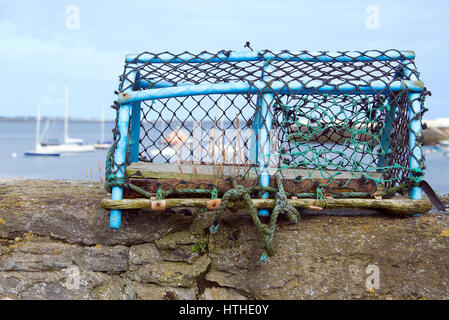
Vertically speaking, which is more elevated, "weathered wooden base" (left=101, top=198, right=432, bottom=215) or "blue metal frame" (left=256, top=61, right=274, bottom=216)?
"blue metal frame" (left=256, top=61, right=274, bottom=216)

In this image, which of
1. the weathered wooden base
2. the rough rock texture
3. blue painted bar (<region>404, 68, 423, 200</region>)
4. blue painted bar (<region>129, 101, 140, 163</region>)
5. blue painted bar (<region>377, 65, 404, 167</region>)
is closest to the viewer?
the rough rock texture

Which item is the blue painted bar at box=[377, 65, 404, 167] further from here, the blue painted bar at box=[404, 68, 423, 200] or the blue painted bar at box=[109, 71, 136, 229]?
the blue painted bar at box=[109, 71, 136, 229]

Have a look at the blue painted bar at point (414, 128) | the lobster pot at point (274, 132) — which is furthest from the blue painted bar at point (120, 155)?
the blue painted bar at point (414, 128)

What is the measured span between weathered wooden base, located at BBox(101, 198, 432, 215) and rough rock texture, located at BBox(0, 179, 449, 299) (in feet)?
0.36

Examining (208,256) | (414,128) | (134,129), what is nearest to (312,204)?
(208,256)

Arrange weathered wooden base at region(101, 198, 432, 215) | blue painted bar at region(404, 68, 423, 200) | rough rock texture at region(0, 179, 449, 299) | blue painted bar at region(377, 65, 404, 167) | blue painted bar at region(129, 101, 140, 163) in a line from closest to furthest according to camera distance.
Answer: rough rock texture at region(0, 179, 449, 299) → weathered wooden base at region(101, 198, 432, 215) → blue painted bar at region(404, 68, 423, 200) → blue painted bar at region(377, 65, 404, 167) → blue painted bar at region(129, 101, 140, 163)

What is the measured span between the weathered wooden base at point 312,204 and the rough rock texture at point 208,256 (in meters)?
0.11

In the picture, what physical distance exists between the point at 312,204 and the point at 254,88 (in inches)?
37.7

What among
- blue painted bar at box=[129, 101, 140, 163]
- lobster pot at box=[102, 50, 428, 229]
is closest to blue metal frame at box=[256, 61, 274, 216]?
lobster pot at box=[102, 50, 428, 229]

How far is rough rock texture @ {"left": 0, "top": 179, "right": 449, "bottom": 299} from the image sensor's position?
2744mm

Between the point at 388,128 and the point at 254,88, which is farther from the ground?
the point at 254,88

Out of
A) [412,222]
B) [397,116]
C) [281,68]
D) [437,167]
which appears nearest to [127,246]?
[281,68]

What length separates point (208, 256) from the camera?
3.00 m

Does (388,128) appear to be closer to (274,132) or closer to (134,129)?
(274,132)
